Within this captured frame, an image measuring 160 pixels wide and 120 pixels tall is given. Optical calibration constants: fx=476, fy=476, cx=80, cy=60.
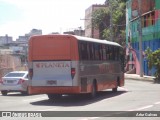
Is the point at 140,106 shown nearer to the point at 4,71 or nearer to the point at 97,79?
the point at 97,79

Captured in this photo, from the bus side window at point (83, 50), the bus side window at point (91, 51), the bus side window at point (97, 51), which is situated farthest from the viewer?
the bus side window at point (97, 51)

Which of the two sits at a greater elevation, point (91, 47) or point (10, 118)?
point (91, 47)

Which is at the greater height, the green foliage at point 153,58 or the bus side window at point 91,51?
the bus side window at point 91,51

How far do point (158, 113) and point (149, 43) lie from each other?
4070 centimetres

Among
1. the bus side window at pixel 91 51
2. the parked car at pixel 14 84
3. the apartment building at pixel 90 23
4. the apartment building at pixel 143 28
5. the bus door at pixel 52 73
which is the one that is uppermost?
the apartment building at pixel 90 23

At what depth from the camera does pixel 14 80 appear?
28141 mm

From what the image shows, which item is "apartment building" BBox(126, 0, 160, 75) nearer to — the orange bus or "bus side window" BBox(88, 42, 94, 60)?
"bus side window" BBox(88, 42, 94, 60)

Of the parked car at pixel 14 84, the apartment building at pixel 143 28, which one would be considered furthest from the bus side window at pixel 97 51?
the apartment building at pixel 143 28

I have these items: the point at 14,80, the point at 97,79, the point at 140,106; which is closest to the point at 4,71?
the point at 14,80

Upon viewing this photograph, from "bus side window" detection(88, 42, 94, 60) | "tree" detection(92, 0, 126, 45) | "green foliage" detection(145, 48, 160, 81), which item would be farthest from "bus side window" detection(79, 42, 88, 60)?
"tree" detection(92, 0, 126, 45)

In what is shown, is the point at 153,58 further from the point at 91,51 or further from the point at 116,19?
the point at 116,19

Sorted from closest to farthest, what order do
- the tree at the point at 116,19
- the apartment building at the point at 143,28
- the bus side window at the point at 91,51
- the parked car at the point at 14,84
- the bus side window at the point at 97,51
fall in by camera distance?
1. the bus side window at the point at 91,51
2. the bus side window at the point at 97,51
3. the parked car at the point at 14,84
4. the apartment building at the point at 143,28
5. the tree at the point at 116,19

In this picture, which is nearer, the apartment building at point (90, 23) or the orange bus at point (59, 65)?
the orange bus at point (59, 65)

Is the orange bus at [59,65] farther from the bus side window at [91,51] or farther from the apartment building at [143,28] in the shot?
the apartment building at [143,28]
